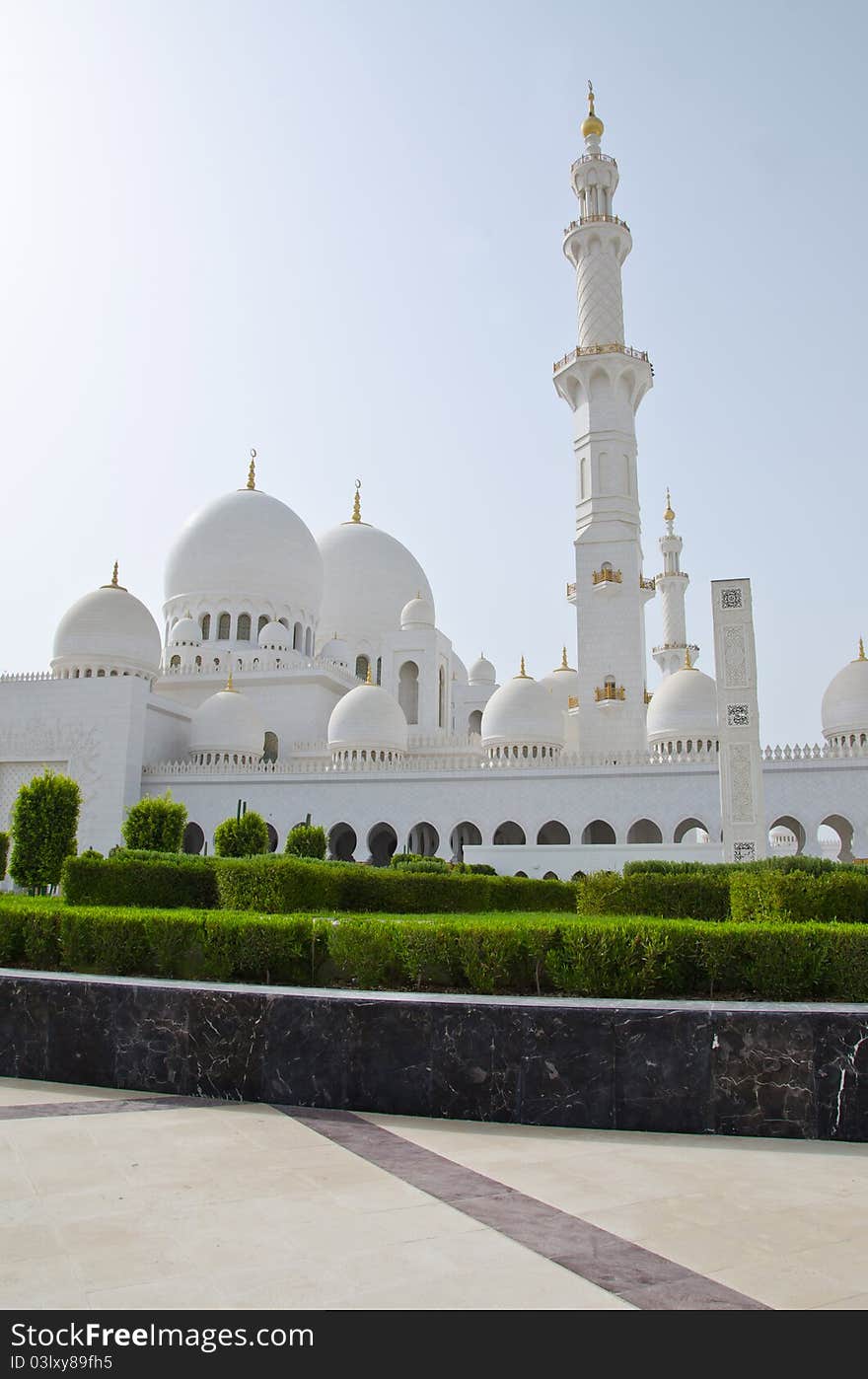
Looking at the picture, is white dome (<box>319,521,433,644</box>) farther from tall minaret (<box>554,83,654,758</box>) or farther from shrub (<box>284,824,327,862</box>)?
shrub (<box>284,824,327,862</box>)

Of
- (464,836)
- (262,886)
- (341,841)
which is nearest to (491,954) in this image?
(262,886)

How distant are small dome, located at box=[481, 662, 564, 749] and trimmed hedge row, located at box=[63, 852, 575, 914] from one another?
16.4 metres

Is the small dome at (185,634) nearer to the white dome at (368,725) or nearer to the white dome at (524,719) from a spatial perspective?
the white dome at (368,725)

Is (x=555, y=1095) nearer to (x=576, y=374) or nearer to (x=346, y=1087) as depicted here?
(x=346, y=1087)

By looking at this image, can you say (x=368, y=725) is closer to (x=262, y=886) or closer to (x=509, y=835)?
(x=509, y=835)

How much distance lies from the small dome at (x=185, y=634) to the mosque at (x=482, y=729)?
122 mm

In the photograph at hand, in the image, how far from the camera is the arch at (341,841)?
29.3 m

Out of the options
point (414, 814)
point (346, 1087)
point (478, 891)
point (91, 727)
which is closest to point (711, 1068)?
point (346, 1087)

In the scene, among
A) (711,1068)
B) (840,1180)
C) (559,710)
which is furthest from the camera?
(559,710)

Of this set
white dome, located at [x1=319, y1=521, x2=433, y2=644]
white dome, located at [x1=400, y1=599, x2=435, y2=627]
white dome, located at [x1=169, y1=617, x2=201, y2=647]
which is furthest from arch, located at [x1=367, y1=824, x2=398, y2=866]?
white dome, located at [x1=169, y1=617, x2=201, y2=647]

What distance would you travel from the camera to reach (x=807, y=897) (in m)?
8.08

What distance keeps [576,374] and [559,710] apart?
32.7 feet

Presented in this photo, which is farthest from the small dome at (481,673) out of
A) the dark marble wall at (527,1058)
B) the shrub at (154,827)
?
the dark marble wall at (527,1058)

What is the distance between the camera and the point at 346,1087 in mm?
5074
